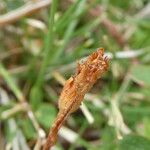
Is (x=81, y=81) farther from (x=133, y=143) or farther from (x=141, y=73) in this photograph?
(x=141, y=73)

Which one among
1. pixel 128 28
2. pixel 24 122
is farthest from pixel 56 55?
pixel 128 28

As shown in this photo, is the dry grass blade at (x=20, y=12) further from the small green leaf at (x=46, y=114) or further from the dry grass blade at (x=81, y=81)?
the dry grass blade at (x=81, y=81)

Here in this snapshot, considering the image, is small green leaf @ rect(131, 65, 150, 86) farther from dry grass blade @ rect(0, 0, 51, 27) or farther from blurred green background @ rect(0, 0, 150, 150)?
dry grass blade @ rect(0, 0, 51, 27)

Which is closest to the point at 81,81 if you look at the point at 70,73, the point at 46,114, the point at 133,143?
the point at 133,143

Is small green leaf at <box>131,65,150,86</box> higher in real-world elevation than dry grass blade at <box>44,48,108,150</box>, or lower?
lower

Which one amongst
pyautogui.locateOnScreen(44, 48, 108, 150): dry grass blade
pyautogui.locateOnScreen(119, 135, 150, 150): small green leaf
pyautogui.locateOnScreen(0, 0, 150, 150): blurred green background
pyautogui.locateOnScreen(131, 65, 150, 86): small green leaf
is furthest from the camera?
pyautogui.locateOnScreen(131, 65, 150, 86): small green leaf

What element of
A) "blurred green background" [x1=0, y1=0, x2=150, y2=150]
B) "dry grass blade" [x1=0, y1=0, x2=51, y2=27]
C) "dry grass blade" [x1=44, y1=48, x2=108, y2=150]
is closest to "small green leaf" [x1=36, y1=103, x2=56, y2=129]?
"blurred green background" [x1=0, y1=0, x2=150, y2=150]
